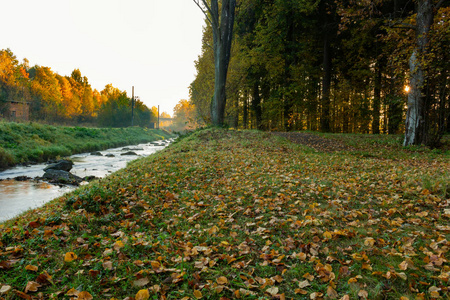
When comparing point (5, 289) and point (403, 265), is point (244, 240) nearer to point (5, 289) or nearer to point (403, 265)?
point (403, 265)

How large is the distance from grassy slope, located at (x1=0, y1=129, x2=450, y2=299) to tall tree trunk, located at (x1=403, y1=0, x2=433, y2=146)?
5419 millimetres

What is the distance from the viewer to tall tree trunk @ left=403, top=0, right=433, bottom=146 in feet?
31.1

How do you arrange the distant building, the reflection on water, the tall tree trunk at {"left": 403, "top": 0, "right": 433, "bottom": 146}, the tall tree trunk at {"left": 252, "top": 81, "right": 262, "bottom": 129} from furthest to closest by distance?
the distant building, the tall tree trunk at {"left": 252, "top": 81, "right": 262, "bottom": 129}, the tall tree trunk at {"left": 403, "top": 0, "right": 433, "bottom": 146}, the reflection on water

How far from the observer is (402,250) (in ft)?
8.89

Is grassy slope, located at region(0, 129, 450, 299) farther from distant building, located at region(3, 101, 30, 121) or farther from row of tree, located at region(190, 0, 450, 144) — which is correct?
distant building, located at region(3, 101, 30, 121)

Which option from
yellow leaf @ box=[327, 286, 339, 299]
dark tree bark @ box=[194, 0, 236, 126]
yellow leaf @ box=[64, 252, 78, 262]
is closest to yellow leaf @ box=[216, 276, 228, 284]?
yellow leaf @ box=[327, 286, 339, 299]

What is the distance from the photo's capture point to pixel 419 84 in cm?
960

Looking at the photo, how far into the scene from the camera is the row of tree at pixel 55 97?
26781 mm

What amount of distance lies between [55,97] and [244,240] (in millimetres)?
36185

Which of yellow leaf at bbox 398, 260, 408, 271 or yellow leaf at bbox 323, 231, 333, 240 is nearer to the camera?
yellow leaf at bbox 398, 260, 408, 271

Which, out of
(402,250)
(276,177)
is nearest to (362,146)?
(276,177)

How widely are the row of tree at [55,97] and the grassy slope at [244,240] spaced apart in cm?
2764

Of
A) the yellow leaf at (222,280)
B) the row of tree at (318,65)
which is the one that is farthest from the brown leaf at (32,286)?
the row of tree at (318,65)

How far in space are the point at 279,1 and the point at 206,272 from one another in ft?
63.2
